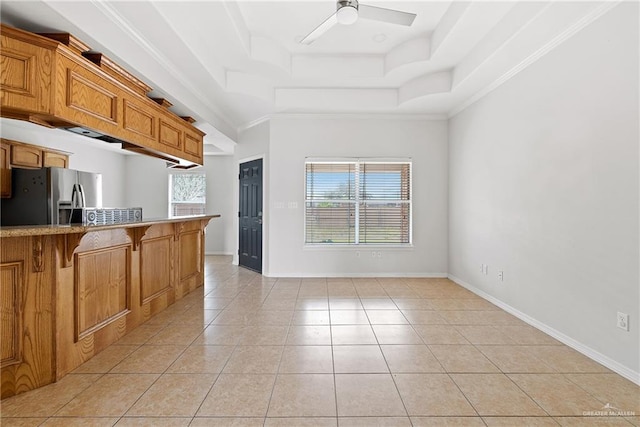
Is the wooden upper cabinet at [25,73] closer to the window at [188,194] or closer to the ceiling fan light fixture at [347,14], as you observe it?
the ceiling fan light fixture at [347,14]

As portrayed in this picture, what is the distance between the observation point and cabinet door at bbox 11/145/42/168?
→ 187 inches

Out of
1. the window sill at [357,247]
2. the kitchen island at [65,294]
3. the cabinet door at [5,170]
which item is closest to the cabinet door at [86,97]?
the kitchen island at [65,294]

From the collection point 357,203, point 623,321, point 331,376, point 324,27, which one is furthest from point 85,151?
point 623,321

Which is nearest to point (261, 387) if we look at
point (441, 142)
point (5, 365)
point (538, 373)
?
point (5, 365)

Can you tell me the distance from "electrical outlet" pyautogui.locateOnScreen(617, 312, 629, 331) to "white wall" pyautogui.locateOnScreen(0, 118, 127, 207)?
6.46 metres

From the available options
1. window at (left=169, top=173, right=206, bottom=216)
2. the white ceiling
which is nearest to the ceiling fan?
the white ceiling

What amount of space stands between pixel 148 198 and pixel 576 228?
338 inches

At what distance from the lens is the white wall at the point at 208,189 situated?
7824 millimetres

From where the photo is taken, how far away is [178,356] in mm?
2410

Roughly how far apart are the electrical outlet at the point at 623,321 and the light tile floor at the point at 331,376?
35 centimetres

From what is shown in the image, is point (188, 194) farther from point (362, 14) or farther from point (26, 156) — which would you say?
point (362, 14)

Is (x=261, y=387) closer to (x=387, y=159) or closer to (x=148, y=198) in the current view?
(x=387, y=159)

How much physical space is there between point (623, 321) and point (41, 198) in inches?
254

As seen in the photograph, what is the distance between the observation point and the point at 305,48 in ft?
12.4
